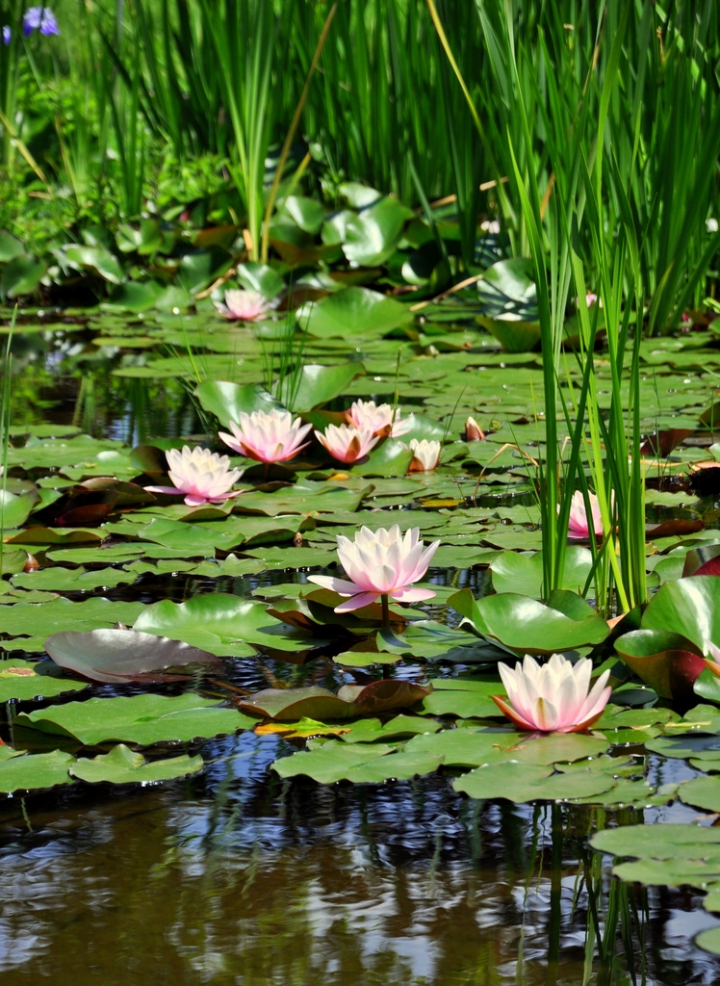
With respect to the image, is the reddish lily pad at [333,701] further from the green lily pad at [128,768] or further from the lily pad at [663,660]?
the lily pad at [663,660]

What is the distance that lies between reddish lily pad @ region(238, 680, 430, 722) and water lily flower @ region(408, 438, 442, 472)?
1136 millimetres

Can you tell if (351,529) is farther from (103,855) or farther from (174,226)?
(174,226)

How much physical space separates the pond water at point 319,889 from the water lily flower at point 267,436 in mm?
1118

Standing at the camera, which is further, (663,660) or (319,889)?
(663,660)

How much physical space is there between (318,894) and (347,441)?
151cm

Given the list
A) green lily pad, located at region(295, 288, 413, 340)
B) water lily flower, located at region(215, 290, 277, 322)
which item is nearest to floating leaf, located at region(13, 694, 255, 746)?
green lily pad, located at region(295, 288, 413, 340)

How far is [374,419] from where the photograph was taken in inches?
96.3

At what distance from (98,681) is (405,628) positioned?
16.2 inches

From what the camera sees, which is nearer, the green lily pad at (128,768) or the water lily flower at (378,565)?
the green lily pad at (128,768)

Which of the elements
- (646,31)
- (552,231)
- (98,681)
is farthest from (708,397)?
(98,681)

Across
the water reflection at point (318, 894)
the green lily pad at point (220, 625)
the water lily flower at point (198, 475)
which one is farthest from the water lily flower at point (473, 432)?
the water reflection at point (318, 894)

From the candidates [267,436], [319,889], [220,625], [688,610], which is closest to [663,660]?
[688,610]

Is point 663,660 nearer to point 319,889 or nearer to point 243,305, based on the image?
point 319,889

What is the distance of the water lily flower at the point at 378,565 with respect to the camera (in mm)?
1450
